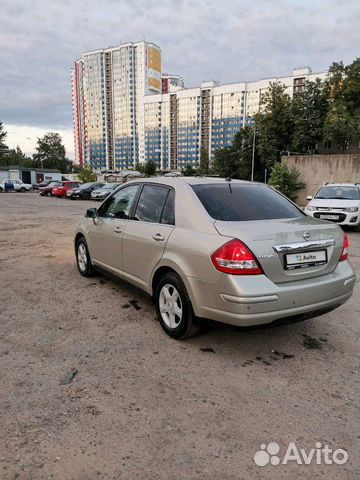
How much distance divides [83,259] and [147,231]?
7.28 feet

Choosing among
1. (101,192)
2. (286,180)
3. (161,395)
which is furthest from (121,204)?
(101,192)

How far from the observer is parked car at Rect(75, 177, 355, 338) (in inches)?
115

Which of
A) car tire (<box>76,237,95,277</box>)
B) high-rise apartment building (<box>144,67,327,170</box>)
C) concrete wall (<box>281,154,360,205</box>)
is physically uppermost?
high-rise apartment building (<box>144,67,327,170</box>)

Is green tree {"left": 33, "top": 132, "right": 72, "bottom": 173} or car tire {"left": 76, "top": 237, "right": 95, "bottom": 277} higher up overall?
green tree {"left": 33, "top": 132, "right": 72, "bottom": 173}

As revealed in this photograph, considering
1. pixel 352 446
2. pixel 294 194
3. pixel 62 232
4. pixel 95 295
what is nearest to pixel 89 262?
pixel 95 295

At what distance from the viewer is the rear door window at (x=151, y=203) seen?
3.88 metres

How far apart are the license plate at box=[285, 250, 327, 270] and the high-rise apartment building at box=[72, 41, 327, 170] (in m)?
83.0

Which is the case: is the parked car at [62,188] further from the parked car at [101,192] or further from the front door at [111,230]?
the front door at [111,230]

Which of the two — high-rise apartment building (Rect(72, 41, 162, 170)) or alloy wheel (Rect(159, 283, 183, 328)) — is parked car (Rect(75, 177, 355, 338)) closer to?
alloy wheel (Rect(159, 283, 183, 328))

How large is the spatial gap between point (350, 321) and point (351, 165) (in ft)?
59.7

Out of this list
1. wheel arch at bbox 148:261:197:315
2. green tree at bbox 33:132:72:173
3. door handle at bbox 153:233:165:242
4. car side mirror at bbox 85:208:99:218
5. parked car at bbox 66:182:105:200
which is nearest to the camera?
wheel arch at bbox 148:261:197:315

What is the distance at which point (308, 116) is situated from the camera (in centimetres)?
3841

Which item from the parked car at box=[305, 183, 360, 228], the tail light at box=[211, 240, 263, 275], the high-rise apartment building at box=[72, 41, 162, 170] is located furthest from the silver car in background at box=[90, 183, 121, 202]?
the high-rise apartment building at box=[72, 41, 162, 170]

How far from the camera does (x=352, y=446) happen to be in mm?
2188
